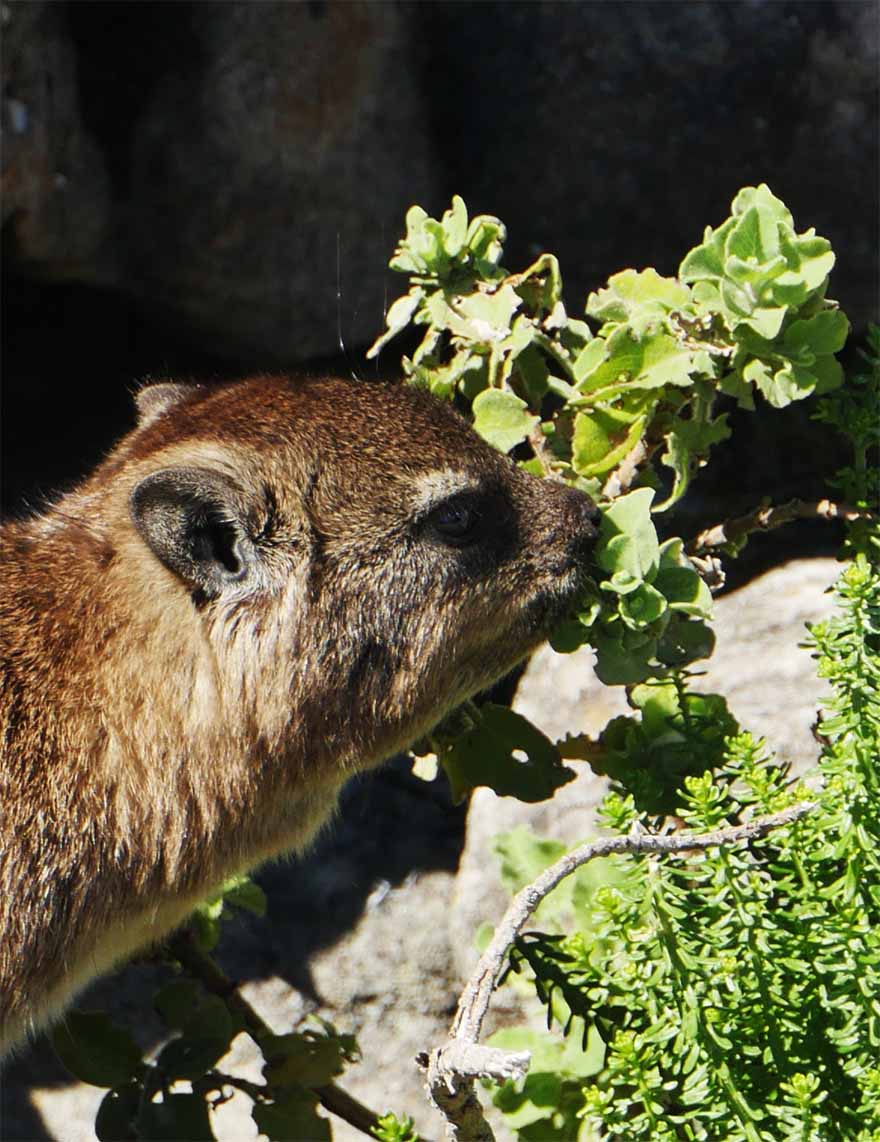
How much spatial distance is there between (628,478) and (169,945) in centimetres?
156

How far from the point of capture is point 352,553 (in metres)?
2.77

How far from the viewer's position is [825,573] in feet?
13.9

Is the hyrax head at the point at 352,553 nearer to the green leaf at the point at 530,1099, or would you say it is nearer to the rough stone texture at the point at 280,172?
the green leaf at the point at 530,1099

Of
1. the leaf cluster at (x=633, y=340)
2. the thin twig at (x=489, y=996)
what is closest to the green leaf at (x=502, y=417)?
the leaf cluster at (x=633, y=340)

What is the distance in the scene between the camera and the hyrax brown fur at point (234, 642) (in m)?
2.72

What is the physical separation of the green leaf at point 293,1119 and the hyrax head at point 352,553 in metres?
0.86

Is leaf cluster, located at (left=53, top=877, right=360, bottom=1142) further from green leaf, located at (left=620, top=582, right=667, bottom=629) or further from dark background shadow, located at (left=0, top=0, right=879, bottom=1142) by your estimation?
dark background shadow, located at (left=0, top=0, right=879, bottom=1142)

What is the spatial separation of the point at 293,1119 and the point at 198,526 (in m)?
1.33

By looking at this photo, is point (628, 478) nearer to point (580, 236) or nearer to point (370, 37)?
point (580, 236)

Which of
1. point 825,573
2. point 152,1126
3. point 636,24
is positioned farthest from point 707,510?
point 152,1126

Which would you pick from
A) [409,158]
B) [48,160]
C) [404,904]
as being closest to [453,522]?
[404,904]

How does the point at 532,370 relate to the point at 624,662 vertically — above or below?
above

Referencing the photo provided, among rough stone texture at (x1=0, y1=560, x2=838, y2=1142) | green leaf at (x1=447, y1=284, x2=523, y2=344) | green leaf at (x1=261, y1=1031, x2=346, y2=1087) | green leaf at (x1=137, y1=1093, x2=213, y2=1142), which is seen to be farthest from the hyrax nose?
green leaf at (x1=137, y1=1093, x2=213, y2=1142)

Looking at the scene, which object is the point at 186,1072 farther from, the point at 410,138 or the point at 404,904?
the point at 410,138
